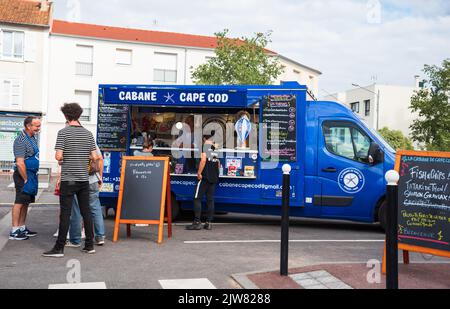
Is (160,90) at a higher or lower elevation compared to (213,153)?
higher

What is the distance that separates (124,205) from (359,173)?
424cm

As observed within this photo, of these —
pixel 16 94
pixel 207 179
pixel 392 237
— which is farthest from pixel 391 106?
pixel 392 237

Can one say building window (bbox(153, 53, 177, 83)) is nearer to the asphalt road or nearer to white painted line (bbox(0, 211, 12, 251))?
white painted line (bbox(0, 211, 12, 251))

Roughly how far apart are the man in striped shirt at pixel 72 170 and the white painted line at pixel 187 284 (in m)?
1.93

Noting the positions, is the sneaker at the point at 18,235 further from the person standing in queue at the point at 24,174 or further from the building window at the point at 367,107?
the building window at the point at 367,107

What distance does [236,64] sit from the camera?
3222cm

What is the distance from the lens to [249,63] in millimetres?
32406

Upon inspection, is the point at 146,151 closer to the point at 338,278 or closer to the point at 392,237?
the point at 338,278

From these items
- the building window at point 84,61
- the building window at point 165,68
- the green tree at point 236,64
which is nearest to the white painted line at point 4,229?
the green tree at point 236,64

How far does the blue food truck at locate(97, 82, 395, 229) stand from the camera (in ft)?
32.1

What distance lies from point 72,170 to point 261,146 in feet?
13.5

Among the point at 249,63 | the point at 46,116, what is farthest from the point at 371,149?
the point at 46,116

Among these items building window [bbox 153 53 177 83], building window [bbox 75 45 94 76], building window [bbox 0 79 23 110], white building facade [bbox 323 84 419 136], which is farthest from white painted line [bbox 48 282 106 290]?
white building facade [bbox 323 84 419 136]
